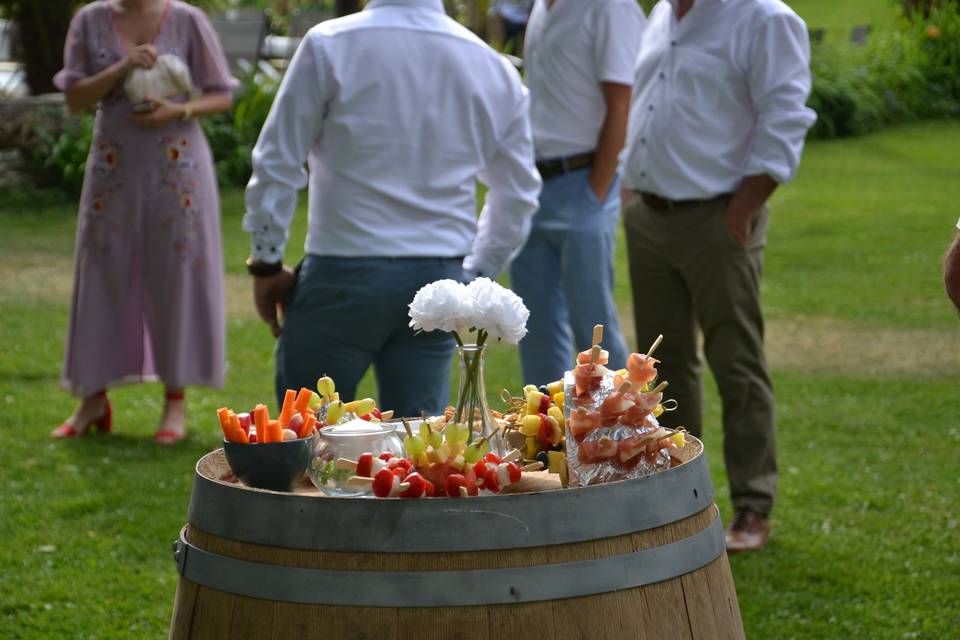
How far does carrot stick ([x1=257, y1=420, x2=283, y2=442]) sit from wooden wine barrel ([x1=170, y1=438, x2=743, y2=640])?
0.51ft

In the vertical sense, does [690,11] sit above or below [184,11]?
above

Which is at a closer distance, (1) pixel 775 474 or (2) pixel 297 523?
(2) pixel 297 523

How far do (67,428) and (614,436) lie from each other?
14.8ft

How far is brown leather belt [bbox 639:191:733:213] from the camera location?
4.75m

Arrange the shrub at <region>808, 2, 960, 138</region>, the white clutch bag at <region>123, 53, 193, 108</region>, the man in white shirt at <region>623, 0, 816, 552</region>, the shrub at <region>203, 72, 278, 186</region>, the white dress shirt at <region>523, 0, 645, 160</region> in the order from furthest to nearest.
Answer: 1. the shrub at <region>808, 2, 960, 138</region>
2. the shrub at <region>203, 72, 278, 186</region>
3. the white clutch bag at <region>123, 53, 193, 108</region>
4. the white dress shirt at <region>523, 0, 645, 160</region>
5. the man in white shirt at <region>623, 0, 816, 552</region>

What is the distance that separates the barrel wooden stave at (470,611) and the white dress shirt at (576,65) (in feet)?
10.2

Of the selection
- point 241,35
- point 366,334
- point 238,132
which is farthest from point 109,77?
point 241,35

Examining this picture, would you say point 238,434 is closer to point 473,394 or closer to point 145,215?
point 473,394

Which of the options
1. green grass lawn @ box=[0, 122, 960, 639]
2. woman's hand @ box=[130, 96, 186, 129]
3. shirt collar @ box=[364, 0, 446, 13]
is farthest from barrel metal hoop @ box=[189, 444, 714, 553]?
woman's hand @ box=[130, 96, 186, 129]

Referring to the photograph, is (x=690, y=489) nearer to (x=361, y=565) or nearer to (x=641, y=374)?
(x=641, y=374)

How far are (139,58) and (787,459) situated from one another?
3.28 metres

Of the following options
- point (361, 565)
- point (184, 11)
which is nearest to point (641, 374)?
point (361, 565)

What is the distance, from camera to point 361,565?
7.22ft

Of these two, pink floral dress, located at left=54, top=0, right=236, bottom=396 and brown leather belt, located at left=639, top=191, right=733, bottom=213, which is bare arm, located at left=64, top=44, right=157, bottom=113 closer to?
pink floral dress, located at left=54, top=0, right=236, bottom=396
